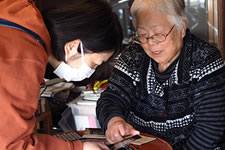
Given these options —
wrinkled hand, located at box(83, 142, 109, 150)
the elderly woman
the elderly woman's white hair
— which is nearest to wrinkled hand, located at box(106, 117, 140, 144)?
the elderly woman

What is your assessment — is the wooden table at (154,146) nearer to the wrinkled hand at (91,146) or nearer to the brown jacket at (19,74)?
the wrinkled hand at (91,146)

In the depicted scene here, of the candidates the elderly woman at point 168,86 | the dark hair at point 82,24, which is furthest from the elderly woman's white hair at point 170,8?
the dark hair at point 82,24

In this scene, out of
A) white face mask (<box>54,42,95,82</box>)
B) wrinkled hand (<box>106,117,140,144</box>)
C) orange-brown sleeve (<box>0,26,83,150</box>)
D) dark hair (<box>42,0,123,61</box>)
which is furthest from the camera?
wrinkled hand (<box>106,117,140,144</box>)

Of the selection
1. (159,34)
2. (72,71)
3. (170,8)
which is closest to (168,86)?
(159,34)

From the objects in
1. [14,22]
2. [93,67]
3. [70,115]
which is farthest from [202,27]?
[14,22]

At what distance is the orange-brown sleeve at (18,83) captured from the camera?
0.82m

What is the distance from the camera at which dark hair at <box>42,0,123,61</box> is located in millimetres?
959

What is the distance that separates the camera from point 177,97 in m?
1.41

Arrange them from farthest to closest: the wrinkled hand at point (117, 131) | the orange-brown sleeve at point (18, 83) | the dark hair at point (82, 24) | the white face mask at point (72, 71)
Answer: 1. the wrinkled hand at point (117, 131)
2. the white face mask at point (72, 71)
3. the dark hair at point (82, 24)
4. the orange-brown sleeve at point (18, 83)

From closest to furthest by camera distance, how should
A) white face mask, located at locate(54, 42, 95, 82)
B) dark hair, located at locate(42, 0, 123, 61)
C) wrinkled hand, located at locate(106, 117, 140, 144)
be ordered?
dark hair, located at locate(42, 0, 123, 61), white face mask, located at locate(54, 42, 95, 82), wrinkled hand, located at locate(106, 117, 140, 144)

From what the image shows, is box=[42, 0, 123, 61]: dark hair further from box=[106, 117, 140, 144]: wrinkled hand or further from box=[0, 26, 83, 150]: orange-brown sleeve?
box=[106, 117, 140, 144]: wrinkled hand

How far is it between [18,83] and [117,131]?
0.60 meters

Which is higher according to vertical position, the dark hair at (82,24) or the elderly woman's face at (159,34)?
the dark hair at (82,24)

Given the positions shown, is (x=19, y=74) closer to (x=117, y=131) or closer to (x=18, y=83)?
(x=18, y=83)
